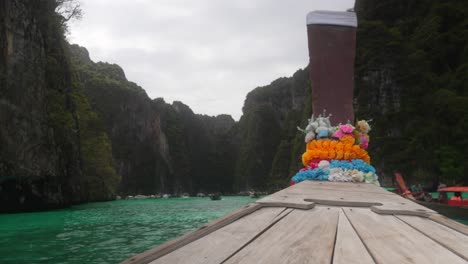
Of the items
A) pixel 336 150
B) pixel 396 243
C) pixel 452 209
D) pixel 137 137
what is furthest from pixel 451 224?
pixel 137 137

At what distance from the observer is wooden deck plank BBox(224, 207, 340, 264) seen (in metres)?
1.63

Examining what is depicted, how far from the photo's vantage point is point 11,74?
21656 millimetres

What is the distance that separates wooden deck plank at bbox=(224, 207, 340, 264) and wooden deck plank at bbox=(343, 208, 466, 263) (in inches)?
6.4

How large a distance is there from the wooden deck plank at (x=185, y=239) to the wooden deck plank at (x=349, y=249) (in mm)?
625

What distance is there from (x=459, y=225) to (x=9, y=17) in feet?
79.0

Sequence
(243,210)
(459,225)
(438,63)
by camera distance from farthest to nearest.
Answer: (438,63) → (243,210) → (459,225)

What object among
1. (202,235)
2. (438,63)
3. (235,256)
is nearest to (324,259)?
(235,256)

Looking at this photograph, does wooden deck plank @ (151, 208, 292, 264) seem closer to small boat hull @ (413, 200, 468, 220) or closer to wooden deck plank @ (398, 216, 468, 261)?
wooden deck plank @ (398, 216, 468, 261)

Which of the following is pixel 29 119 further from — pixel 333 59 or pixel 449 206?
pixel 449 206

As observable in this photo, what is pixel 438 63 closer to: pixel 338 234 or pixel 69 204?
pixel 69 204

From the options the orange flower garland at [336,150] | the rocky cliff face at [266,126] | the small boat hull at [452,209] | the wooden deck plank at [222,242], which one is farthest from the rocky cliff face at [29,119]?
the rocky cliff face at [266,126]

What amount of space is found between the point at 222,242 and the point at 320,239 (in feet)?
1.46

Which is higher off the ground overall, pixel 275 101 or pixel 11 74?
pixel 275 101

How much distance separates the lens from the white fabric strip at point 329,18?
8.59 metres
